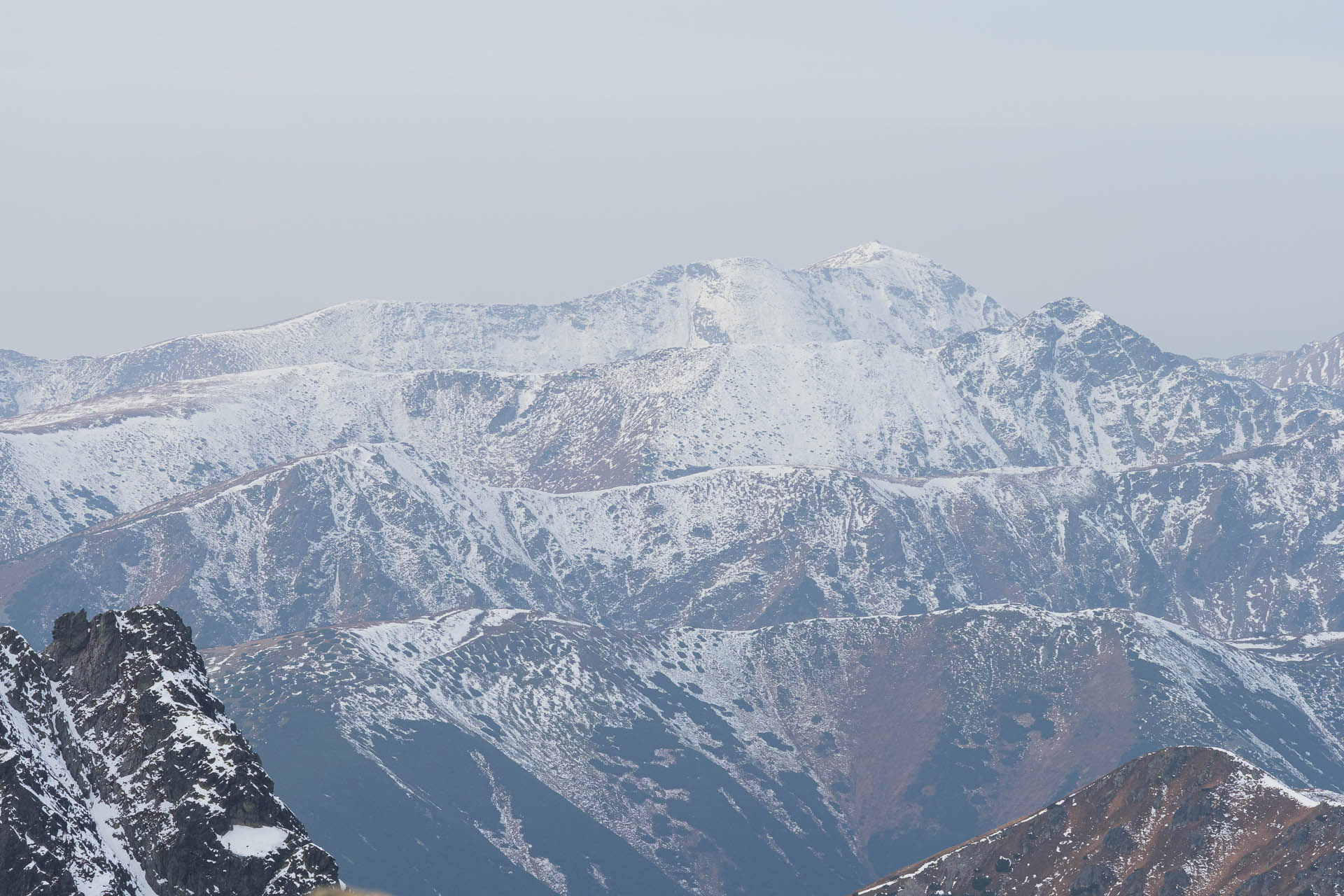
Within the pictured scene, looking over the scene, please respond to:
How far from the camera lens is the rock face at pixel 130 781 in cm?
8825

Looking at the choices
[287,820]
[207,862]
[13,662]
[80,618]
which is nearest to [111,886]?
[207,862]

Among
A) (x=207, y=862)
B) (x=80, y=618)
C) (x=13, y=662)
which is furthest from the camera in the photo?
(x=80, y=618)

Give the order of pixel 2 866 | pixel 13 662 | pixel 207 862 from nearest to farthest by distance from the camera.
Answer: pixel 2 866
pixel 207 862
pixel 13 662

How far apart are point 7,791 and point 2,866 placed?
168 inches

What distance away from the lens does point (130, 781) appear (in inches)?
3856

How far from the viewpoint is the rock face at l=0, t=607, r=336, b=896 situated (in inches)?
3474

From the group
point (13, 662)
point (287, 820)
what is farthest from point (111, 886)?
point (13, 662)

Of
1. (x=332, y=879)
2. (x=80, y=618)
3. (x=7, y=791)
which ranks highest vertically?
(x=80, y=618)

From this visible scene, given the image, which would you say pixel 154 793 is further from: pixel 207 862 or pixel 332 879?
pixel 332 879

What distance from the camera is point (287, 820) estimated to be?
96.7 metres

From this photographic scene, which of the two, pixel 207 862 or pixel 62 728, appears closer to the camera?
pixel 207 862

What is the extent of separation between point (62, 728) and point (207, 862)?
51.6 feet

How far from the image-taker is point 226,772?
317 feet

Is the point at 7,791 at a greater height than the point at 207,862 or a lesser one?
greater
